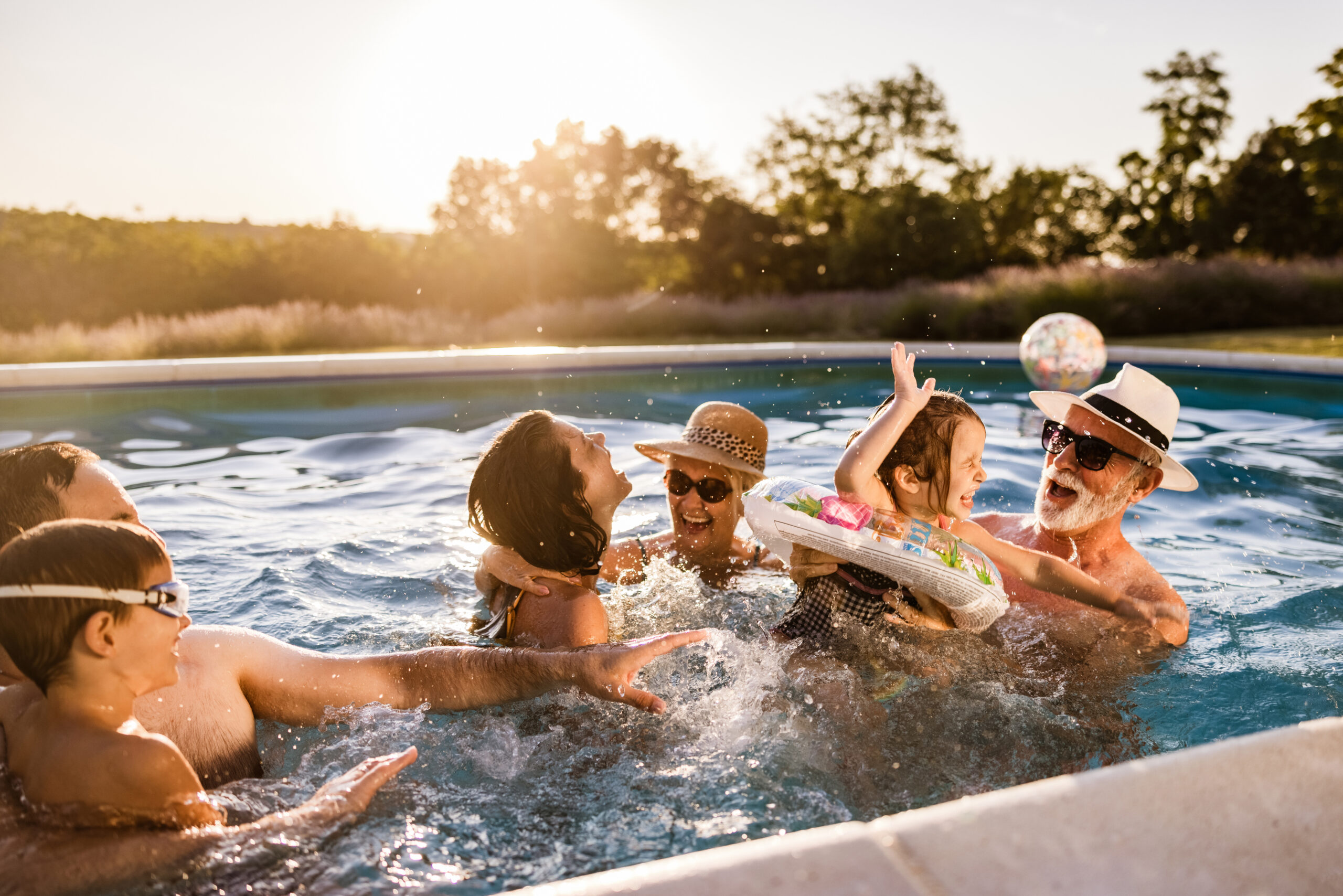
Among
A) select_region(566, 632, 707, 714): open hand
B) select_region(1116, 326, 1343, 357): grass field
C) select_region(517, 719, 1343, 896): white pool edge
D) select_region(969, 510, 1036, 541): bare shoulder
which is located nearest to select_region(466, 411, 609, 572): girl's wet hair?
select_region(566, 632, 707, 714): open hand

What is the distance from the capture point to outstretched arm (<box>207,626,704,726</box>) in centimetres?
255

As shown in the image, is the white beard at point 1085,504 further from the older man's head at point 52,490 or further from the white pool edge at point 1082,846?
the older man's head at point 52,490

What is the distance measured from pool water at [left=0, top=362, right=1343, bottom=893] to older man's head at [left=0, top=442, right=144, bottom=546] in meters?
0.75

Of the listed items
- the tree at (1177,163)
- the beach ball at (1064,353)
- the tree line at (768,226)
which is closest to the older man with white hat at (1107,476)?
the beach ball at (1064,353)

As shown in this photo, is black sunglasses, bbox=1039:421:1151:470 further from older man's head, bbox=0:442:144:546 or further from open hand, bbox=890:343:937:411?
older man's head, bbox=0:442:144:546

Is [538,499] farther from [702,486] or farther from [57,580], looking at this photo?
[57,580]

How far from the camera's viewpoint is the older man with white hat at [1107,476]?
3703mm

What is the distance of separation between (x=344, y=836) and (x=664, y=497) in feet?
15.3

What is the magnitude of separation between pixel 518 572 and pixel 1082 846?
2.11 m

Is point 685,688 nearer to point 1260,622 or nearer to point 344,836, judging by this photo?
point 344,836

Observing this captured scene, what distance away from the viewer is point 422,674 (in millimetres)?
2762

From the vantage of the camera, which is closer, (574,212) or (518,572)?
(518,572)

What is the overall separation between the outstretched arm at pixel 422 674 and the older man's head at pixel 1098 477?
2009 mm

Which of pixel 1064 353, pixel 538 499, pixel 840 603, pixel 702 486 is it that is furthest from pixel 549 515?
pixel 1064 353
